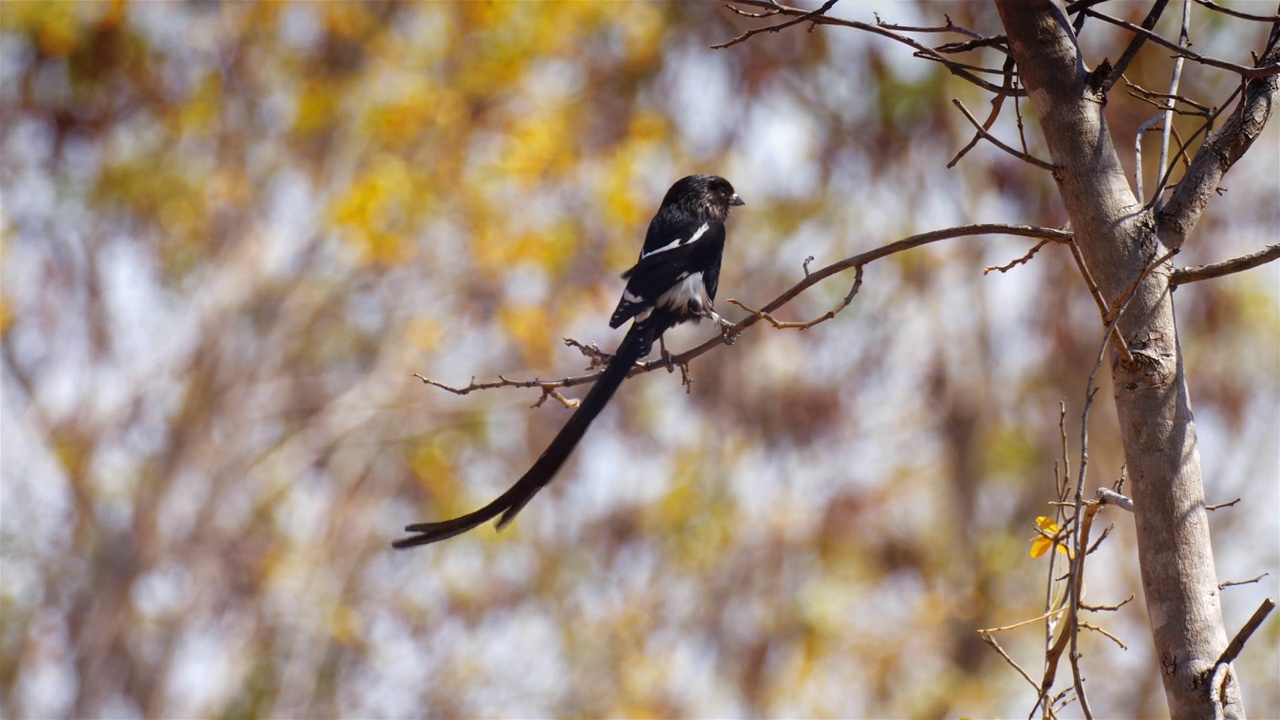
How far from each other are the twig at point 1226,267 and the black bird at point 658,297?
2.71 ft

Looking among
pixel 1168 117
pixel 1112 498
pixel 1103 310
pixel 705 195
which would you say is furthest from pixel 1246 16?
pixel 705 195

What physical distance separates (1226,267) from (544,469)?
1224 mm

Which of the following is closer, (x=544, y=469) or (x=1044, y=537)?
(x=1044, y=537)

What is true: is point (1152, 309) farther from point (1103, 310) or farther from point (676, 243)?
point (676, 243)

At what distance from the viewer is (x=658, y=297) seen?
11.6 ft

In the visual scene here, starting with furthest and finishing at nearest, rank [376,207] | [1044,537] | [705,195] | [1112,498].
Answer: [376,207] → [705,195] → [1044,537] → [1112,498]

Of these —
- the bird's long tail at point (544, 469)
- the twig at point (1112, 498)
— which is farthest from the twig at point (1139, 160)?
the bird's long tail at point (544, 469)

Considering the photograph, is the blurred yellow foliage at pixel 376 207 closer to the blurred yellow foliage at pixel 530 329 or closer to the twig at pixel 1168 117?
the blurred yellow foliage at pixel 530 329

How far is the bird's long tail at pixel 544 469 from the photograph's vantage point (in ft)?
6.59

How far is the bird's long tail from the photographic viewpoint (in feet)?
6.59

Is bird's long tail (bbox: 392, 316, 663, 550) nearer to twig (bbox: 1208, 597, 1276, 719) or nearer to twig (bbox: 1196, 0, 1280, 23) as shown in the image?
twig (bbox: 1208, 597, 1276, 719)

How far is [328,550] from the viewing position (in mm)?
11820

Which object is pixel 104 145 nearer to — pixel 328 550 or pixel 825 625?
pixel 328 550

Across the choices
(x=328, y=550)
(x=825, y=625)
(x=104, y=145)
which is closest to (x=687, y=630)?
(x=825, y=625)
